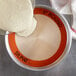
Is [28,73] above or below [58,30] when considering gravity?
below

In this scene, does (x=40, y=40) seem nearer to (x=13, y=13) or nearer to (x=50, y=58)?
(x=50, y=58)

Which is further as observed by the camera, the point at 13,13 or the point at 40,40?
the point at 40,40

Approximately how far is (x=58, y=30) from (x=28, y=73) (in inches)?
8.4

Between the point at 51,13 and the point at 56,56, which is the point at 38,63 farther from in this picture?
the point at 51,13

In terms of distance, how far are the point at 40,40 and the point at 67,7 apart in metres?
0.19

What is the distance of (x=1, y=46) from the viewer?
621 millimetres

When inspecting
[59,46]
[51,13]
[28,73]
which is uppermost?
[51,13]

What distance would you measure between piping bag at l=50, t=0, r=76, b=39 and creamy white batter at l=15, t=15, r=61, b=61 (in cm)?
9

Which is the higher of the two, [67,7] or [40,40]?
[67,7]

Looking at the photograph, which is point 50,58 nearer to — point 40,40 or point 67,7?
→ point 40,40

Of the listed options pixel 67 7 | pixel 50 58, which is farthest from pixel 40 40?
pixel 67 7

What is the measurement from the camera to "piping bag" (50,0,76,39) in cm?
61

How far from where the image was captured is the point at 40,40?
1.84ft

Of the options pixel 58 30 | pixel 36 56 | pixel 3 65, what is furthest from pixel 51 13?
pixel 3 65
